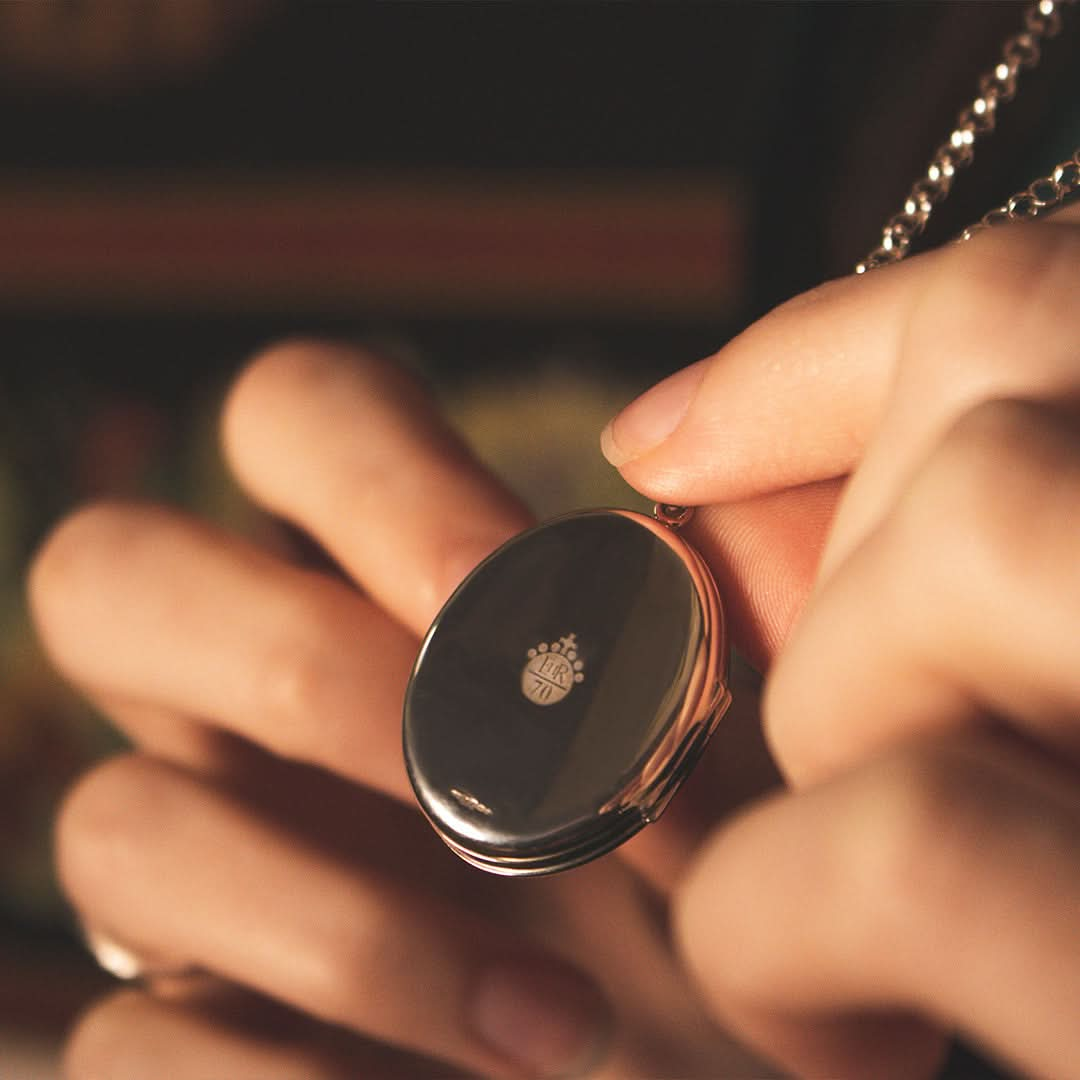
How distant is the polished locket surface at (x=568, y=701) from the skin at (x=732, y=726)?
4cm

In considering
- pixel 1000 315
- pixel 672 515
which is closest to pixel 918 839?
pixel 1000 315

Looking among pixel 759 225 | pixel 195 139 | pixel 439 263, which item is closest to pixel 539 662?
pixel 759 225

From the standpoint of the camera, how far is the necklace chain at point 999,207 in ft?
1.85

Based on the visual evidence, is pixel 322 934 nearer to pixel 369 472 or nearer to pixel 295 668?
pixel 295 668

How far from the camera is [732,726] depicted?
0.73 meters

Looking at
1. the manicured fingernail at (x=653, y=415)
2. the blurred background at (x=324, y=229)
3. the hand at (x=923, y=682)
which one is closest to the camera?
the hand at (x=923, y=682)

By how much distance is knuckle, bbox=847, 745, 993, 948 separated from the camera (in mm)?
292

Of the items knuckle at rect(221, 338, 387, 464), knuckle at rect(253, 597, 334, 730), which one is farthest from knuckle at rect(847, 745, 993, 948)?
knuckle at rect(221, 338, 387, 464)

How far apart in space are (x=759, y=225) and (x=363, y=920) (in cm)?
95

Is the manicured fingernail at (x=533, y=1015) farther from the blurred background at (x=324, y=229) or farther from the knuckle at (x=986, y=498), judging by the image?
the blurred background at (x=324, y=229)

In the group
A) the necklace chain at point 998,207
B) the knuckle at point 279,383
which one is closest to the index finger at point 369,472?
the knuckle at point 279,383

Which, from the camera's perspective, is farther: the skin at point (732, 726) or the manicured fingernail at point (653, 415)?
the manicured fingernail at point (653, 415)

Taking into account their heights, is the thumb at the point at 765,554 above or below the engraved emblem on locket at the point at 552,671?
above

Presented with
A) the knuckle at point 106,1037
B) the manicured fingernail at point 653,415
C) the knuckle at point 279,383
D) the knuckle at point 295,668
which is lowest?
the knuckle at point 106,1037
